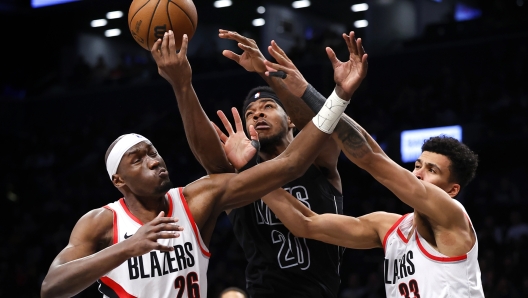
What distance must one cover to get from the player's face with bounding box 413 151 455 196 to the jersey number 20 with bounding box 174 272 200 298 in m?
1.69

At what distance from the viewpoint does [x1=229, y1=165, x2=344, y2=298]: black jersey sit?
4996 millimetres

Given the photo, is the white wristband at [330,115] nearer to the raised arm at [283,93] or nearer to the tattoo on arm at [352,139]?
the raised arm at [283,93]

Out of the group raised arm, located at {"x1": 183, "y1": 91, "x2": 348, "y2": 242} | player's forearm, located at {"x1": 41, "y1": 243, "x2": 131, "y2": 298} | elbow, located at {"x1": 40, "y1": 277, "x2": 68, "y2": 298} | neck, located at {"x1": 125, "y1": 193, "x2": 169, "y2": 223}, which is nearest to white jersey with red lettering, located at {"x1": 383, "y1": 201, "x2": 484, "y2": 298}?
raised arm, located at {"x1": 183, "y1": 91, "x2": 348, "y2": 242}

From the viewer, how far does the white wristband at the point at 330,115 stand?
4098 millimetres

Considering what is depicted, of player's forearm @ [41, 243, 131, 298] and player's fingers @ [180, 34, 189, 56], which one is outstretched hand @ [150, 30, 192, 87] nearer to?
player's fingers @ [180, 34, 189, 56]

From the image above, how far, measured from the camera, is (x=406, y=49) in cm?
1684

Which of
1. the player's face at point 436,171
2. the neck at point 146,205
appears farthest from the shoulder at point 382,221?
the neck at point 146,205

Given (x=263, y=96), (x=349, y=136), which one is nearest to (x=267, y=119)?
(x=263, y=96)

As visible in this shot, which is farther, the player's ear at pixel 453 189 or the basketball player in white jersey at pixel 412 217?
the player's ear at pixel 453 189

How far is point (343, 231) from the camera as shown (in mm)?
4930

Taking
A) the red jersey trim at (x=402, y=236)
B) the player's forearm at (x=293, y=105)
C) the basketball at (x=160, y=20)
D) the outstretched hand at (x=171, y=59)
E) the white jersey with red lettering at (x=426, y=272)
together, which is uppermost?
the basketball at (x=160, y=20)

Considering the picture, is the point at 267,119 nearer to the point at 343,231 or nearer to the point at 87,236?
the point at 343,231

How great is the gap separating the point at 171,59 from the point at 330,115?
0.97 metres

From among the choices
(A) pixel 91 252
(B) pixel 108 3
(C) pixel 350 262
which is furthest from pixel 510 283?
(B) pixel 108 3
